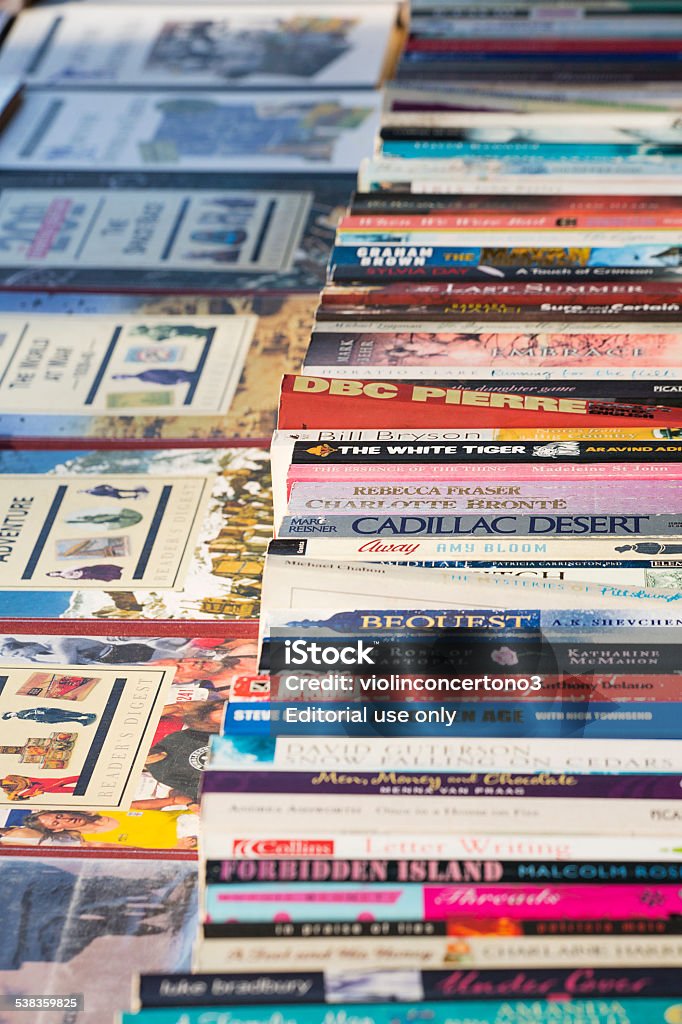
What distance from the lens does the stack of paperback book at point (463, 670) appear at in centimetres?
77

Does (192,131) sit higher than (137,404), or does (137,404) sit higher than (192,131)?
(192,131)

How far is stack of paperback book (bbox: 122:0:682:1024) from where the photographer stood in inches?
30.4

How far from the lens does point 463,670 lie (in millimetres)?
901

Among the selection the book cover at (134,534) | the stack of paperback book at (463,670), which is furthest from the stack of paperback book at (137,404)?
the stack of paperback book at (463,670)

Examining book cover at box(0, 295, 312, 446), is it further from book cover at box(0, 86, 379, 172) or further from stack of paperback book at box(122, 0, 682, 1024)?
book cover at box(0, 86, 379, 172)

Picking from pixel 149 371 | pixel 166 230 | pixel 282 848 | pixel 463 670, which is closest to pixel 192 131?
pixel 166 230

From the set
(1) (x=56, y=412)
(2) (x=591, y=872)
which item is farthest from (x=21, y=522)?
(2) (x=591, y=872)

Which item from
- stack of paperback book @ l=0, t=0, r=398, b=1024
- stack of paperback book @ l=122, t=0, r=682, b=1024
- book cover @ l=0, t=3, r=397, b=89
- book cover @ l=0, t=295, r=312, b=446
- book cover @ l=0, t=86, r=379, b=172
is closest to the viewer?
stack of paperback book @ l=122, t=0, r=682, b=1024

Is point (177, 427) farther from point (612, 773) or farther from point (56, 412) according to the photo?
point (612, 773)

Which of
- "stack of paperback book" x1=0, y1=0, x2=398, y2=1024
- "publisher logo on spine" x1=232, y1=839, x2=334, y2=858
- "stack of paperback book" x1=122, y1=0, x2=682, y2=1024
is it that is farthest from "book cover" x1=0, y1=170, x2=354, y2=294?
"publisher logo on spine" x1=232, y1=839, x2=334, y2=858

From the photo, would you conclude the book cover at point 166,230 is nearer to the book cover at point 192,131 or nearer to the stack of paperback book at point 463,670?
the book cover at point 192,131

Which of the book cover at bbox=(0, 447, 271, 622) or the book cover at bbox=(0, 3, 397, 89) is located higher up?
the book cover at bbox=(0, 3, 397, 89)

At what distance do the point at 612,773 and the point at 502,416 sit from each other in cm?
38

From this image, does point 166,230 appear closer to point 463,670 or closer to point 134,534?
point 134,534
